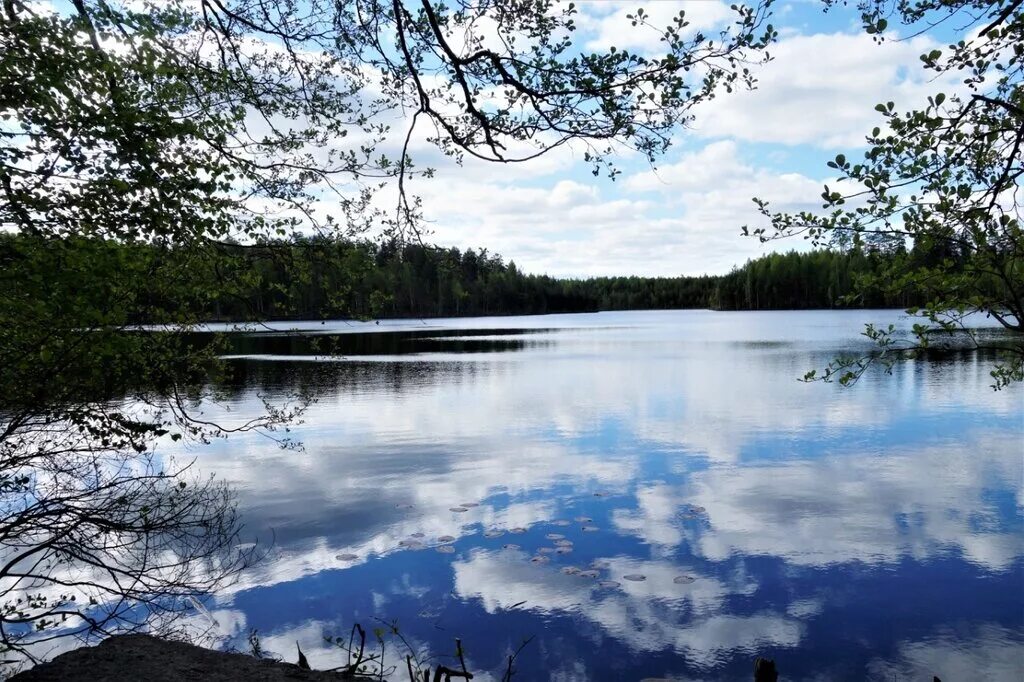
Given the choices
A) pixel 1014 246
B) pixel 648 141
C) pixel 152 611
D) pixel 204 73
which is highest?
pixel 204 73

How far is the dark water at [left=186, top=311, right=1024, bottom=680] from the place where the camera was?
9609mm

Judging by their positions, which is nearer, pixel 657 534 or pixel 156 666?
pixel 156 666

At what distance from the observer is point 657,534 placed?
44.6ft

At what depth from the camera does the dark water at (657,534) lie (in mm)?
9609

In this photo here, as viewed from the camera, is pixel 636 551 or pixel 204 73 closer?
pixel 204 73

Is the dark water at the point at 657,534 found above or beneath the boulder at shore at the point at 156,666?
beneath

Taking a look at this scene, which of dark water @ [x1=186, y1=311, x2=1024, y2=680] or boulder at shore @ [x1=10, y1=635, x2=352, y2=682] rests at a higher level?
boulder at shore @ [x1=10, y1=635, x2=352, y2=682]

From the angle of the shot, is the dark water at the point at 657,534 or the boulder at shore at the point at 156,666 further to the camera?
the dark water at the point at 657,534

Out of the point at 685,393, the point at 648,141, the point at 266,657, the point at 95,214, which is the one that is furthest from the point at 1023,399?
the point at 95,214

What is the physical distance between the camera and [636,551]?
12.7 metres

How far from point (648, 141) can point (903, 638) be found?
302 inches

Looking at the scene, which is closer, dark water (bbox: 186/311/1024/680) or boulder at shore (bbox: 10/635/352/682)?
boulder at shore (bbox: 10/635/352/682)

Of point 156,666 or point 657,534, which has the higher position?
point 156,666

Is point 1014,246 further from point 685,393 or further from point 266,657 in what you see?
point 685,393
